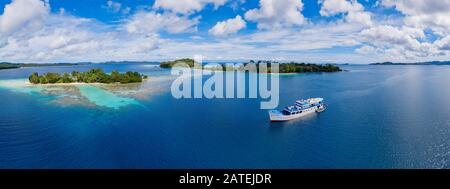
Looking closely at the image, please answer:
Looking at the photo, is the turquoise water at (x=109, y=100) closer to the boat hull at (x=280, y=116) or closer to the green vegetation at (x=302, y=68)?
the boat hull at (x=280, y=116)

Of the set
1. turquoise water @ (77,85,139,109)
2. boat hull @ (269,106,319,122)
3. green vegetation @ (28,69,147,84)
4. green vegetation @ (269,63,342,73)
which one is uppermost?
green vegetation @ (269,63,342,73)

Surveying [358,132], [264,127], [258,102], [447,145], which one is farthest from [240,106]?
[447,145]

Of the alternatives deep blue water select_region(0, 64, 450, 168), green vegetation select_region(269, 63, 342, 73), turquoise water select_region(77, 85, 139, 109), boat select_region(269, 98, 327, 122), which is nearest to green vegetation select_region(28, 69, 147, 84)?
turquoise water select_region(77, 85, 139, 109)

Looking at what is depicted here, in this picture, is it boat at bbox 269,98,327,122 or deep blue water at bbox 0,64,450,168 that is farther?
boat at bbox 269,98,327,122

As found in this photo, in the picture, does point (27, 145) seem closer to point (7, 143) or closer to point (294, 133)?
point (7, 143)

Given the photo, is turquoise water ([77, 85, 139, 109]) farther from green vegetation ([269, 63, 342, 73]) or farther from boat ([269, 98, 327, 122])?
green vegetation ([269, 63, 342, 73])

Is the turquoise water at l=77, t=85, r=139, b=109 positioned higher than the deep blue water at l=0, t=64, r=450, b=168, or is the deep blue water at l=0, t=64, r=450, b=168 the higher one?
the turquoise water at l=77, t=85, r=139, b=109
